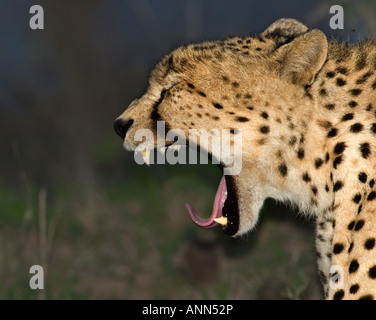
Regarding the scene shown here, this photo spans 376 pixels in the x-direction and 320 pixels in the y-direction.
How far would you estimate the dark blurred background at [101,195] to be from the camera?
4.12m

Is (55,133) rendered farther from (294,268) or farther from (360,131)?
(360,131)

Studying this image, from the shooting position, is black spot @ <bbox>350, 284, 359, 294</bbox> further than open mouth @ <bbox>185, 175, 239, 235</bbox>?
No

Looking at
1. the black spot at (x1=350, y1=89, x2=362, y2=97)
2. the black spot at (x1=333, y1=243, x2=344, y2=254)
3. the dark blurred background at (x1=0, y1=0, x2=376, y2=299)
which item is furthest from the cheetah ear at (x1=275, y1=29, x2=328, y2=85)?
the black spot at (x1=333, y1=243, x2=344, y2=254)

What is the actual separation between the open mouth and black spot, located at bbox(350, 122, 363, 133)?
0.50 metres

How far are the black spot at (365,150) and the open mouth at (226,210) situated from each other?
1.71ft

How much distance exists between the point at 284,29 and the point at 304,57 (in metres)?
0.48

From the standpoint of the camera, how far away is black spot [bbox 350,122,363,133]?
245 centimetres

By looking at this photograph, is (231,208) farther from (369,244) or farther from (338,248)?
(369,244)

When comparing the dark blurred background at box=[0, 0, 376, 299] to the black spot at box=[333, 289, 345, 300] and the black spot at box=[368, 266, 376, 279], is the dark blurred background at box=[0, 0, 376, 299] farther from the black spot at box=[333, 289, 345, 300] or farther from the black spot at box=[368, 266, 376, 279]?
the black spot at box=[368, 266, 376, 279]

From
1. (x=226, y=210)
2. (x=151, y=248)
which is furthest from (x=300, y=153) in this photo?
(x=151, y=248)

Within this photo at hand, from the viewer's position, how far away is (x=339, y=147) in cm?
246

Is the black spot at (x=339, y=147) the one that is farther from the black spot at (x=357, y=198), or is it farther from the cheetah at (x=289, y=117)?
the black spot at (x=357, y=198)

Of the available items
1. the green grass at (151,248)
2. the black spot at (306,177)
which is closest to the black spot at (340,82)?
the black spot at (306,177)
